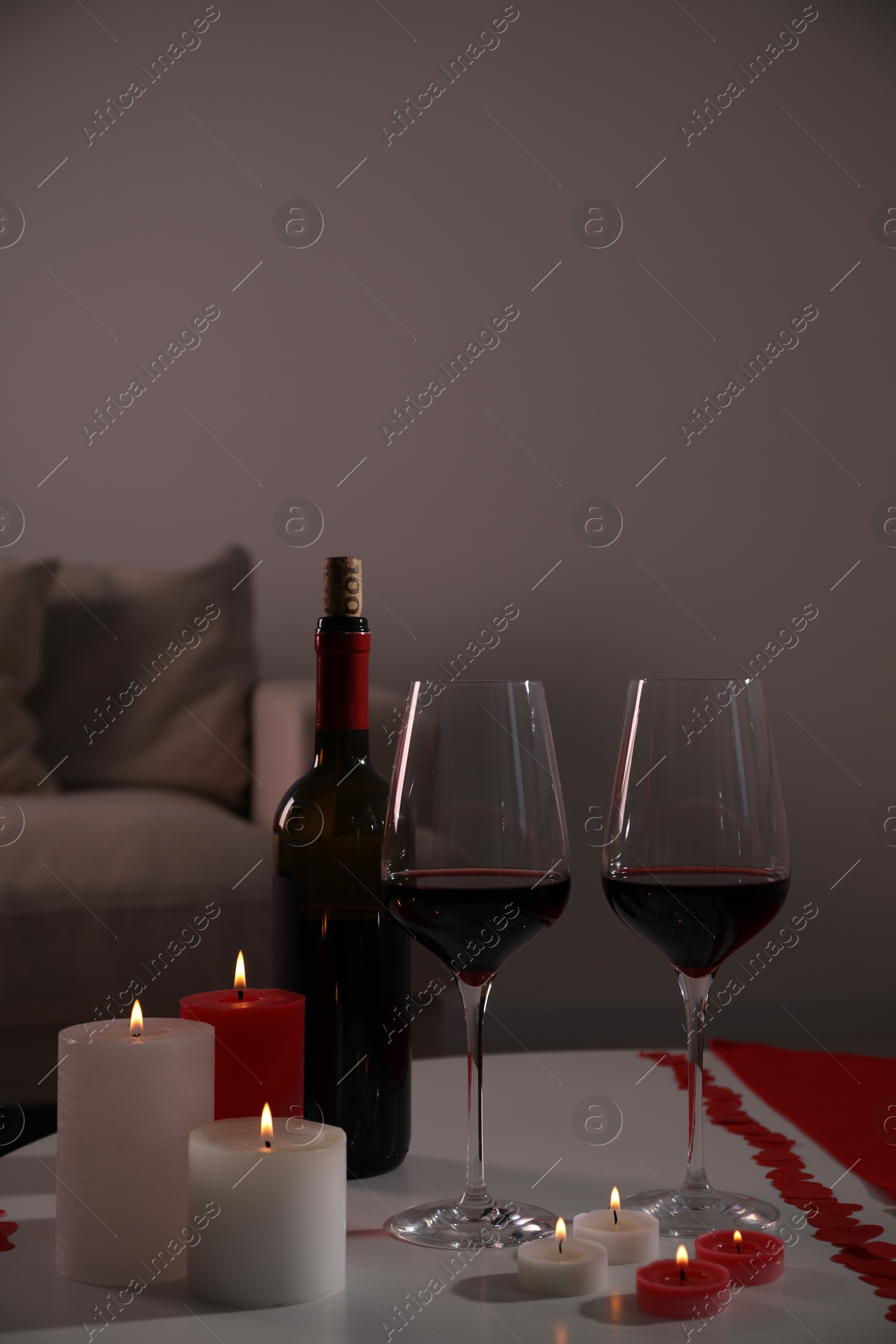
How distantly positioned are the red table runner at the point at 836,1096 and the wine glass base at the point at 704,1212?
9 centimetres

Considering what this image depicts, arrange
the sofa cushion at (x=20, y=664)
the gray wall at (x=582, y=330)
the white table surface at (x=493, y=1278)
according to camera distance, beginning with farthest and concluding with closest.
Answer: the gray wall at (x=582, y=330) → the sofa cushion at (x=20, y=664) → the white table surface at (x=493, y=1278)

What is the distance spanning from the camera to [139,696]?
230cm

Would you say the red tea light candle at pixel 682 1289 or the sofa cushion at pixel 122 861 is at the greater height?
the sofa cushion at pixel 122 861

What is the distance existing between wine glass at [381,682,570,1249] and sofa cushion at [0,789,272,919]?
1.23 meters

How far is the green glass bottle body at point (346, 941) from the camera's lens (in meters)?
0.71

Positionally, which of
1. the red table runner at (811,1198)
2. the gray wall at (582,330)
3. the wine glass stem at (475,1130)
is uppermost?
the gray wall at (582,330)

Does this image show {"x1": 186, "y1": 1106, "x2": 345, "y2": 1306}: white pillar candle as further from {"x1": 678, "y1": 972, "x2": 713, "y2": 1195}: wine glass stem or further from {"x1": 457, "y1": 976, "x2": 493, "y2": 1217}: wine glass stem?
{"x1": 678, "y1": 972, "x2": 713, "y2": 1195}: wine glass stem

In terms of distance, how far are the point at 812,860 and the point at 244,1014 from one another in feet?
7.19

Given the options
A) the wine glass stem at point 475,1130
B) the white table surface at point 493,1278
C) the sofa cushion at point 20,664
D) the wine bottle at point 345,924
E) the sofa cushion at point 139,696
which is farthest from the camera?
the sofa cushion at point 139,696

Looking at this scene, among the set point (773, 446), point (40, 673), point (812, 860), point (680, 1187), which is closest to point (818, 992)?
point (812, 860)

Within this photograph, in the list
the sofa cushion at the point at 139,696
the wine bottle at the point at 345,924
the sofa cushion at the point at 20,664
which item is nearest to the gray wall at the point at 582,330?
the sofa cushion at the point at 139,696

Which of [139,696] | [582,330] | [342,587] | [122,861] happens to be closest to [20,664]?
[139,696]

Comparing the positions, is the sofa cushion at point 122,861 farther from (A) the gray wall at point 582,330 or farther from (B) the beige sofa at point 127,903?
(A) the gray wall at point 582,330

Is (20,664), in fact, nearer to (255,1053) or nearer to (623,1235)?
(255,1053)
